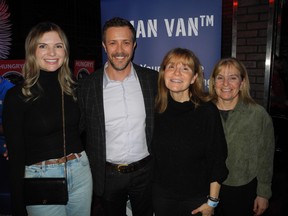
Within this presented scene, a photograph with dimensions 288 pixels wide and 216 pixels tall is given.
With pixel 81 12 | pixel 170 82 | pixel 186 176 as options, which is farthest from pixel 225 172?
pixel 81 12

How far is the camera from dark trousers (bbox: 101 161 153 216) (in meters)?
2.41

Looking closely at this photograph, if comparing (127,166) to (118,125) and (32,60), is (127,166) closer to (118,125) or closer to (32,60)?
(118,125)

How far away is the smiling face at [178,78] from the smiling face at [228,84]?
28cm

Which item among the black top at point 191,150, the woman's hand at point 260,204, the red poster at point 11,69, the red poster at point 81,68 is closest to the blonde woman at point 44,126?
the black top at point 191,150

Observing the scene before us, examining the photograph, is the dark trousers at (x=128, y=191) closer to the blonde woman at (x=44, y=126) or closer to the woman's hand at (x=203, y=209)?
the blonde woman at (x=44, y=126)

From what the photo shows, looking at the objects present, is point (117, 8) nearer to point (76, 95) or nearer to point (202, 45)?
point (202, 45)

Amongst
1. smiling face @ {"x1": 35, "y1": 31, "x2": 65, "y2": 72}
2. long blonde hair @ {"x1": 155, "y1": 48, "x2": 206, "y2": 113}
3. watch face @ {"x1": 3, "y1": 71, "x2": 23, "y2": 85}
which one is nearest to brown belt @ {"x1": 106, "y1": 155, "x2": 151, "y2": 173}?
long blonde hair @ {"x1": 155, "y1": 48, "x2": 206, "y2": 113}

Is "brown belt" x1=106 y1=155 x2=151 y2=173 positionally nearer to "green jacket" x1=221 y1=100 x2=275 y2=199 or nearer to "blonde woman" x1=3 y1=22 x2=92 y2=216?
"blonde woman" x1=3 y1=22 x2=92 y2=216

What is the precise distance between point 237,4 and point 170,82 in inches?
86.1

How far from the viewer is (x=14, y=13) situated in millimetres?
5895

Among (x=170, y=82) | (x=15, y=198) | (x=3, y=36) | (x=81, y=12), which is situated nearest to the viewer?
(x=15, y=198)

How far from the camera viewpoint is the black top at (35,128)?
6.12 ft

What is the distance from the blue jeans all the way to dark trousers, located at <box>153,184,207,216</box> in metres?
0.61

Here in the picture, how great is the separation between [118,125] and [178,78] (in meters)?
0.74
